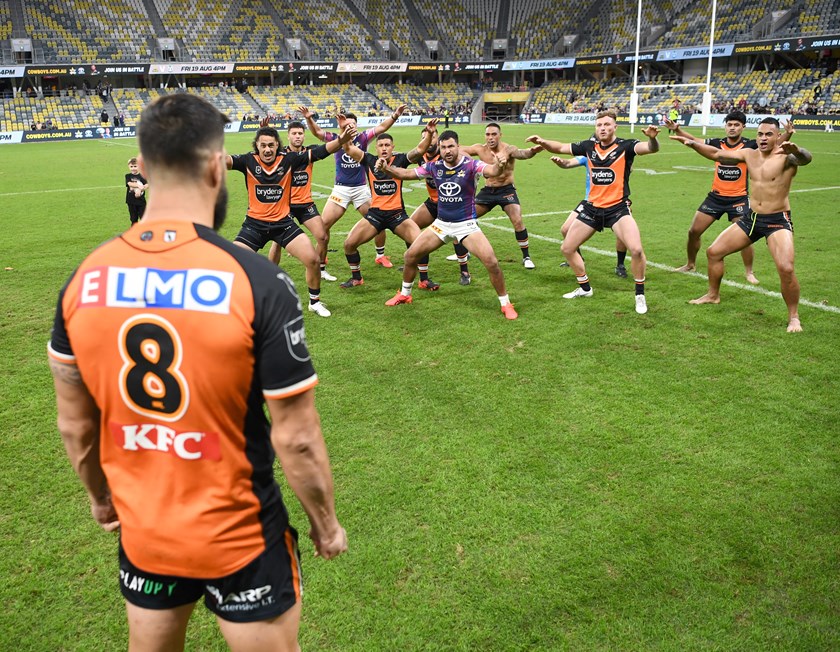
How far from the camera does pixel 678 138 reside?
8.78 m

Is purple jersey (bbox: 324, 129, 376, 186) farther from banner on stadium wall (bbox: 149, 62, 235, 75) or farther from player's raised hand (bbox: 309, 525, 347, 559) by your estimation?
banner on stadium wall (bbox: 149, 62, 235, 75)

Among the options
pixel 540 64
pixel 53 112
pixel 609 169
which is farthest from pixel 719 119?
pixel 53 112

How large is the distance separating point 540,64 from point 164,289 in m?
69.1

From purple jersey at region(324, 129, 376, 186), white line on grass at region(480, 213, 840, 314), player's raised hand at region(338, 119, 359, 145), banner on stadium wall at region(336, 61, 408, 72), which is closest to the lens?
player's raised hand at region(338, 119, 359, 145)

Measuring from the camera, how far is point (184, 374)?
6.82 ft

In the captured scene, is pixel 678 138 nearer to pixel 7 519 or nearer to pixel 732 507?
pixel 732 507

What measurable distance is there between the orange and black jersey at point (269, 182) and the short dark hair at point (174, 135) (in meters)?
7.44

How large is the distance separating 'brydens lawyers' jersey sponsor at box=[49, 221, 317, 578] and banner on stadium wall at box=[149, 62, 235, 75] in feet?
199

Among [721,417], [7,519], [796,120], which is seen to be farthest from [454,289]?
[796,120]

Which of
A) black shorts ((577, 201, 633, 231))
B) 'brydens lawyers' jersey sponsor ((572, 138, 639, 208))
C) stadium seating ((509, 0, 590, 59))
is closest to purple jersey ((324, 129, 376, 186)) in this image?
'brydens lawyers' jersey sponsor ((572, 138, 639, 208))

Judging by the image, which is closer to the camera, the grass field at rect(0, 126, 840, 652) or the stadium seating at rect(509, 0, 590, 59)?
the grass field at rect(0, 126, 840, 652)

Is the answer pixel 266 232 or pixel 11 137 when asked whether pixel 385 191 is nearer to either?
pixel 266 232

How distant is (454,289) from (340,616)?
7363 mm

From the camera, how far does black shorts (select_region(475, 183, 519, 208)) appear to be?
12.1m
